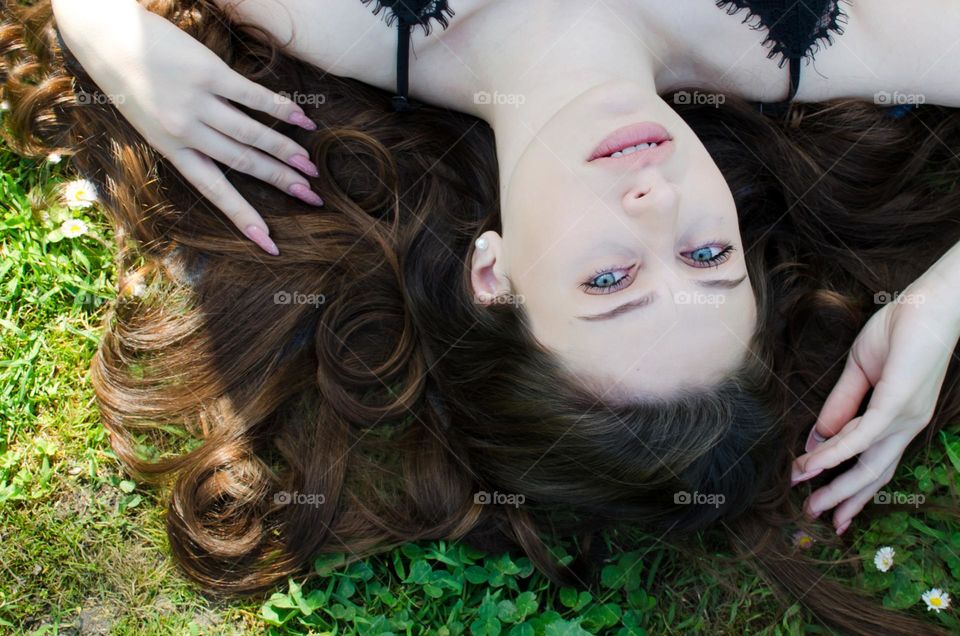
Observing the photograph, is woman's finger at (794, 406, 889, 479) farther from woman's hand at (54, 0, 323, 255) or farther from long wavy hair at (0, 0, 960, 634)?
woman's hand at (54, 0, 323, 255)

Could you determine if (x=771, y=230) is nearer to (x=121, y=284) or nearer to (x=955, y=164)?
(x=955, y=164)

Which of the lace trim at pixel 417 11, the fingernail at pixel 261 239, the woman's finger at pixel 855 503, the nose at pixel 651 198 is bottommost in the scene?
the woman's finger at pixel 855 503

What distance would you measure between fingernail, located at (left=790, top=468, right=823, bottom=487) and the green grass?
362 millimetres

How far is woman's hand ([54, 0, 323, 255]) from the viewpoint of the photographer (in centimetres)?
318

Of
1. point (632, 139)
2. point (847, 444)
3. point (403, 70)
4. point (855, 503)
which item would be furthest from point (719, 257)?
point (403, 70)

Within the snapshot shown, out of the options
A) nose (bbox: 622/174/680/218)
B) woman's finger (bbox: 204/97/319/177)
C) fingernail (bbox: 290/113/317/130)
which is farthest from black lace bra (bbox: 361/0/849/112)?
nose (bbox: 622/174/680/218)

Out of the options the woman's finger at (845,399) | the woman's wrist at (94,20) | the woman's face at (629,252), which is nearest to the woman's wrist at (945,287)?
the woman's finger at (845,399)

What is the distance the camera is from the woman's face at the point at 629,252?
8.93 feet

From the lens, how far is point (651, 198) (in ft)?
8.67

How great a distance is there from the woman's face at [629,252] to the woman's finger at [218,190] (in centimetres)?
111

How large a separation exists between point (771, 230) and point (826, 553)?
4.28 ft

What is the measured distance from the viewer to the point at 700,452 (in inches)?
115

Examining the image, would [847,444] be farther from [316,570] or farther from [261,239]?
[261,239]

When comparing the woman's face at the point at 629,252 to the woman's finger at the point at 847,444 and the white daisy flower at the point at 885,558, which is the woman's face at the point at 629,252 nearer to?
the woman's finger at the point at 847,444
